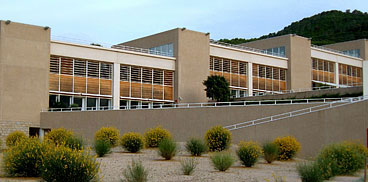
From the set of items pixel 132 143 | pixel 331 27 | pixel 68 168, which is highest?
pixel 331 27

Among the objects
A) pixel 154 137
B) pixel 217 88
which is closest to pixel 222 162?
pixel 154 137

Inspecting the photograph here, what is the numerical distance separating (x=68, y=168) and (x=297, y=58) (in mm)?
51701

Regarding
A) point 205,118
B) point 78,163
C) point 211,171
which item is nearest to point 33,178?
point 78,163

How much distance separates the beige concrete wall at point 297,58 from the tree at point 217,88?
47.8ft

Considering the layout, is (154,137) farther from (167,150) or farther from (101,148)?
(167,150)

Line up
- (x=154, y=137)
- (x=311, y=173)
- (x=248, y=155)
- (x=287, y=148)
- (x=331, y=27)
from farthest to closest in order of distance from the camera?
1. (x=331, y=27)
2. (x=154, y=137)
3. (x=287, y=148)
4. (x=248, y=155)
5. (x=311, y=173)

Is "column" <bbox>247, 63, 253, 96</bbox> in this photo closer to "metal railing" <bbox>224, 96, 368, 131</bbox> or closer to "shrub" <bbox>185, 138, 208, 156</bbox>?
"metal railing" <bbox>224, 96, 368, 131</bbox>

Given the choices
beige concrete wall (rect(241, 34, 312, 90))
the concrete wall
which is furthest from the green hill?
the concrete wall

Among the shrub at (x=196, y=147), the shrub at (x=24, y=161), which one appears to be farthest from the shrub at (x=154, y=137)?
the shrub at (x=24, y=161)

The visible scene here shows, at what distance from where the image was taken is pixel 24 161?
15664 millimetres

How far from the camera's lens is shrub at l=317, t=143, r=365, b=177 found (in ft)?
63.6

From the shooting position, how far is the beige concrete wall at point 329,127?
26281 mm

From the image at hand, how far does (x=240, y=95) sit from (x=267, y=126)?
95.9ft

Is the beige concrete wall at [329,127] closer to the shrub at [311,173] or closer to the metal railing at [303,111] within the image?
the metal railing at [303,111]
